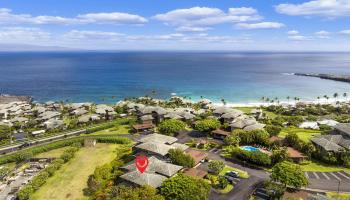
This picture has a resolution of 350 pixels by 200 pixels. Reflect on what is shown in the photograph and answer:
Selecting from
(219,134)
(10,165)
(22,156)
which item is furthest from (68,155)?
(219,134)

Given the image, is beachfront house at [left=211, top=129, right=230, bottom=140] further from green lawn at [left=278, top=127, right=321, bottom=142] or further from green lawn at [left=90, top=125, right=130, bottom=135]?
green lawn at [left=90, top=125, right=130, bottom=135]

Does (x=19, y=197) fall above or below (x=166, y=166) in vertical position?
below

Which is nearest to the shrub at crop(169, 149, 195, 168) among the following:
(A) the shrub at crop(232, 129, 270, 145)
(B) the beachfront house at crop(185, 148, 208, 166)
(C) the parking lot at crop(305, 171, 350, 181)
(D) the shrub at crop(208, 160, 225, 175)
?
(B) the beachfront house at crop(185, 148, 208, 166)

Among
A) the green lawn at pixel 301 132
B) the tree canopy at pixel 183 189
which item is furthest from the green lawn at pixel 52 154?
the green lawn at pixel 301 132

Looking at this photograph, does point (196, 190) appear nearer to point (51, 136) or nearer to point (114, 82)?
point (51, 136)

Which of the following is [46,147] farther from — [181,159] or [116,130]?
[181,159]

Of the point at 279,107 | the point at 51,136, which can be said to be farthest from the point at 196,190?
the point at 279,107
